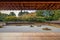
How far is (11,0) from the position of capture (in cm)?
404

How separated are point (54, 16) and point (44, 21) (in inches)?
58.6

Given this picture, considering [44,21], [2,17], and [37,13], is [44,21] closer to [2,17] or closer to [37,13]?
[37,13]

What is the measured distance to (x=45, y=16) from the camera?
17.4m

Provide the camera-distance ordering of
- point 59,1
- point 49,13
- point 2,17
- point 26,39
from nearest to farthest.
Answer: point 59,1, point 26,39, point 2,17, point 49,13

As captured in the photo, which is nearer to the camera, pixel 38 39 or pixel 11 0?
pixel 11 0

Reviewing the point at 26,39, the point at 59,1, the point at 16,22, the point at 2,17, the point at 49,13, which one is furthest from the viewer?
the point at 49,13

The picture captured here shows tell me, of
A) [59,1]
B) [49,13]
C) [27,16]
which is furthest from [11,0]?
[49,13]

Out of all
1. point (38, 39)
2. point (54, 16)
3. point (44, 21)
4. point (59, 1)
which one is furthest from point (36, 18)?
point (59, 1)

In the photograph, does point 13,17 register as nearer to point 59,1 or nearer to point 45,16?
point 45,16

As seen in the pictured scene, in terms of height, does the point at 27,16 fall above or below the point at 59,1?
below

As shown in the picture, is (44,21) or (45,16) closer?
(44,21)

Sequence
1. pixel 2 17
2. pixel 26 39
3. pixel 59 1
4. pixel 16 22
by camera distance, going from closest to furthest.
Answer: pixel 59 1 → pixel 26 39 → pixel 16 22 → pixel 2 17

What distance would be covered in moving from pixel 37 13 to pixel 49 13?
61.0 inches

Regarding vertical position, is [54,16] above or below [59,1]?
below
